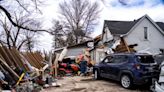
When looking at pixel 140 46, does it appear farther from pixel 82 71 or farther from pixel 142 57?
pixel 142 57

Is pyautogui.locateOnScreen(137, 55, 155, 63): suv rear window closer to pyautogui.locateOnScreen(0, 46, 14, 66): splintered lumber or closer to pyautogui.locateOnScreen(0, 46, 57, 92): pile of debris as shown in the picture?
pyautogui.locateOnScreen(0, 46, 57, 92): pile of debris

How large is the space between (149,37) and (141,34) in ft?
3.89

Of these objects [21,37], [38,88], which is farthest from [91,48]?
[21,37]

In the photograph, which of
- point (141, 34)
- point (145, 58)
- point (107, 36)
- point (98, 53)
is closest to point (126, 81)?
point (145, 58)

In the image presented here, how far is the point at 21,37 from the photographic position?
49188mm

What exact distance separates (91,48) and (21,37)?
22768 millimetres

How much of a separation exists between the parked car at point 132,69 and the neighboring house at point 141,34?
17.6 meters

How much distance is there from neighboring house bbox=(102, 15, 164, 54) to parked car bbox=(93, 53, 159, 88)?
17569mm

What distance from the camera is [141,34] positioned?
31.5 metres

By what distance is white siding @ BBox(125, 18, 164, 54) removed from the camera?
102 feet

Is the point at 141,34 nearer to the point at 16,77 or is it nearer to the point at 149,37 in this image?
the point at 149,37

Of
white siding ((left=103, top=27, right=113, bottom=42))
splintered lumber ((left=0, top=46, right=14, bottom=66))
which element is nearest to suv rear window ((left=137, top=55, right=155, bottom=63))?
splintered lumber ((left=0, top=46, right=14, bottom=66))

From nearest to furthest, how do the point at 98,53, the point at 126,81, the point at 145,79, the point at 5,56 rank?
1. the point at 145,79
2. the point at 126,81
3. the point at 5,56
4. the point at 98,53

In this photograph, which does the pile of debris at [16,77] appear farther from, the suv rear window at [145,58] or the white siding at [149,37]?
the white siding at [149,37]
